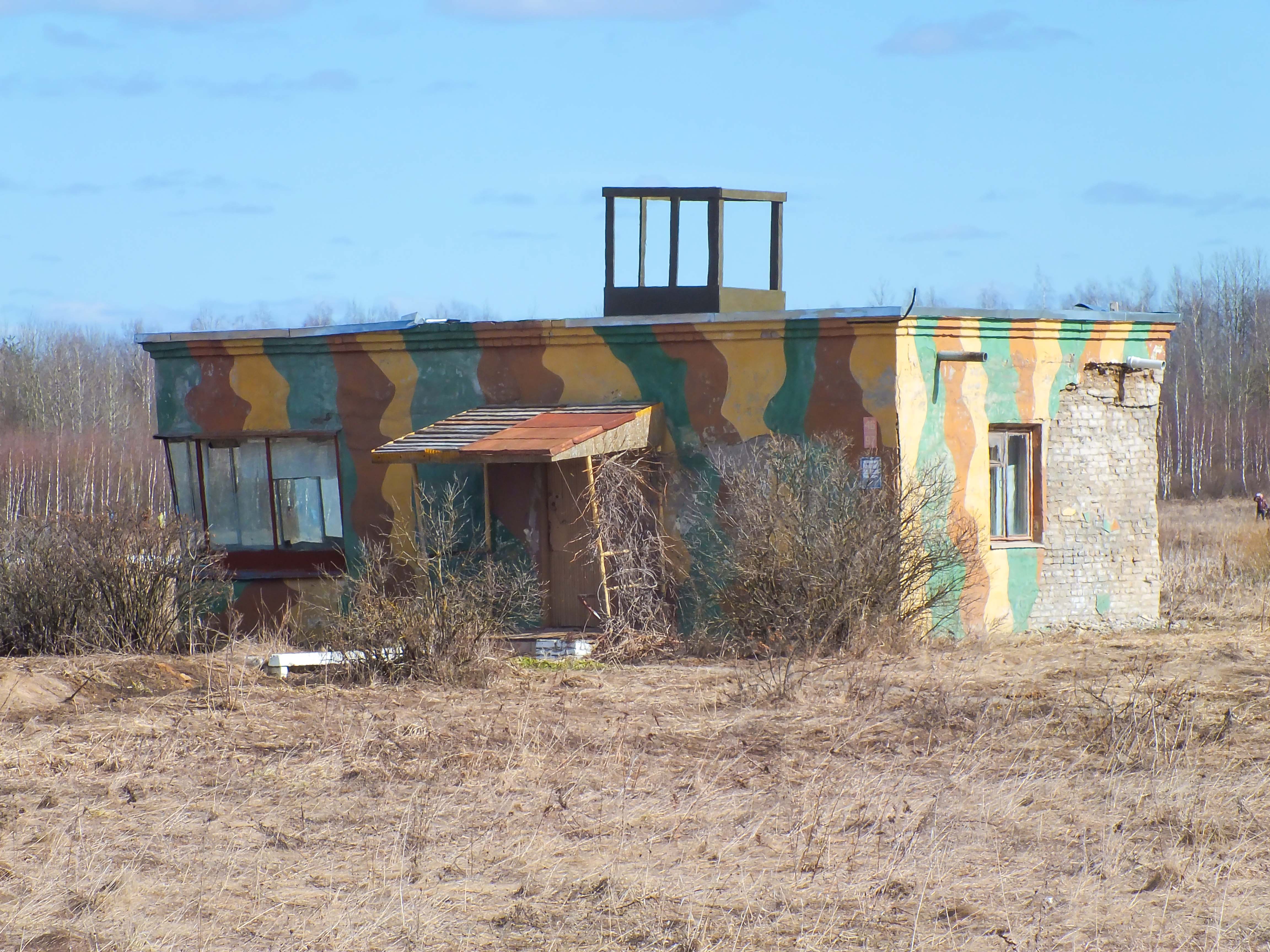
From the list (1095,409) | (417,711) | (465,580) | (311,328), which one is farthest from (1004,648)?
(311,328)

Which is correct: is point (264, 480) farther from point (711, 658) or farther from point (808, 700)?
point (808, 700)

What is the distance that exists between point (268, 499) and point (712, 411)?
4.76 meters

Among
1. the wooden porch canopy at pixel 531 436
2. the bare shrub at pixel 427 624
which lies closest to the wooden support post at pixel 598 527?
the wooden porch canopy at pixel 531 436

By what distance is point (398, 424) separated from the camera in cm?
1399

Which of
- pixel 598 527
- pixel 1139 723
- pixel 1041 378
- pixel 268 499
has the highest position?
pixel 1041 378

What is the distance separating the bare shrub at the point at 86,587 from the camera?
11.3 meters

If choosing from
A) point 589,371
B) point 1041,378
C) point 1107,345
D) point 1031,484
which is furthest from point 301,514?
point 1107,345

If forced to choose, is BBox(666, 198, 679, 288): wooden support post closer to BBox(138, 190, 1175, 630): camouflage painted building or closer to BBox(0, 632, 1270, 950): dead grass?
BBox(138, 190, 1175, 630): camouflage painted building

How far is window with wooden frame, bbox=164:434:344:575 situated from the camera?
1428 centimetres

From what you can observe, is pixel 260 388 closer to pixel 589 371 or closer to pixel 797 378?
pixel 589 371

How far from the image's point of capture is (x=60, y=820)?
6.71m

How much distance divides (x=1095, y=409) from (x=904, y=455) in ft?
8.60

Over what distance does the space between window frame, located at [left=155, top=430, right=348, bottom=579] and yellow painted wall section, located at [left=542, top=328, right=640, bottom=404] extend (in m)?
2.43

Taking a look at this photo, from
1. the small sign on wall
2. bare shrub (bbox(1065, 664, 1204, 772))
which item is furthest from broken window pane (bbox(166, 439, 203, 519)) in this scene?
bare shrub (bbox(1065, 664, 1204, 772))
